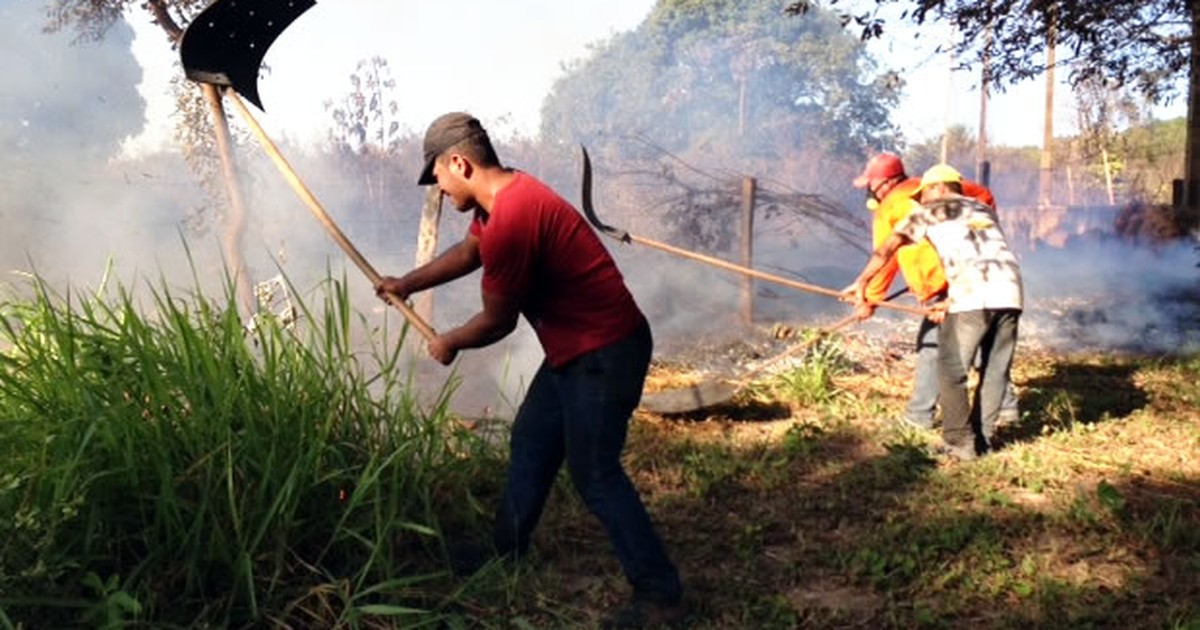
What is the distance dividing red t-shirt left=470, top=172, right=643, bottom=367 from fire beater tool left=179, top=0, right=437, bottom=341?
0.54 meters

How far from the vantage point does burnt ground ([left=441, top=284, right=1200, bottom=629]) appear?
3568mm

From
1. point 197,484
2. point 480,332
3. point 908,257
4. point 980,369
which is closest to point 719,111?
point 908,257

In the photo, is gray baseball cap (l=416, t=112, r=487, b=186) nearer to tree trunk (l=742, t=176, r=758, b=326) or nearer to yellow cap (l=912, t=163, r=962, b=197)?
yellow cap (l=912, t=163, r=962, b=197)

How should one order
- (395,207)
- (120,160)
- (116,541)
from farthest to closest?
(120,160), (395,207), (116,541)

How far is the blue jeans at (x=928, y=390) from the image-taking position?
6.06 meters

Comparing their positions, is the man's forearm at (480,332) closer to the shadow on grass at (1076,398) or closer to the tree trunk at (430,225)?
the tree trunk at (430,225)

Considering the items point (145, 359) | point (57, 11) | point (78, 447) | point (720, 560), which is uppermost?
point (57, 11)

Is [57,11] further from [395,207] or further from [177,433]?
[177,433]

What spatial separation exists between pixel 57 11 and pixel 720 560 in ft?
32.4

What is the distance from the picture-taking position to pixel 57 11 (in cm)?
1068

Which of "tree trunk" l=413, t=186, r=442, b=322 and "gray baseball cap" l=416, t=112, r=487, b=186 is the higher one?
"gray baseball cap" l=416, t=112, r=487, b=186

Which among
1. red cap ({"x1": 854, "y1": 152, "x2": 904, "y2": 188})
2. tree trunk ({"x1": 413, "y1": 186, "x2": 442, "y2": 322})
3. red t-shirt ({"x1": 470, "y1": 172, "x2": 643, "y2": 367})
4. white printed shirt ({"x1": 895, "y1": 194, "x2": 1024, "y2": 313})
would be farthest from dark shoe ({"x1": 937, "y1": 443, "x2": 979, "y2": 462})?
tree trunk ({"x1": 413, "y1": 186, "x2": 442, "y2": 322})

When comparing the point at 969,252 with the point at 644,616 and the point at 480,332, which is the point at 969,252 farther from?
the point at 480,332

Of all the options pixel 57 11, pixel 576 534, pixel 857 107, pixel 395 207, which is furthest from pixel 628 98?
pixel 576 534
